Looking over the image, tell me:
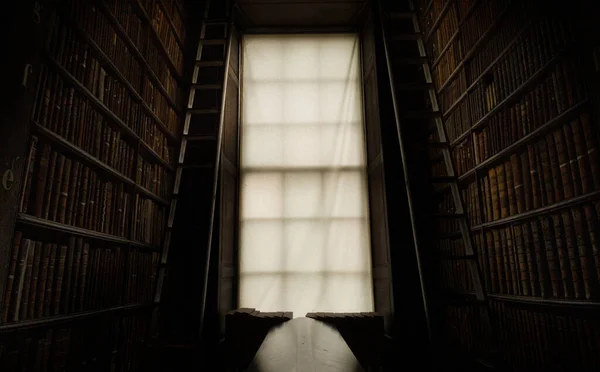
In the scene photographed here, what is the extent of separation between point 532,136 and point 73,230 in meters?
2.44

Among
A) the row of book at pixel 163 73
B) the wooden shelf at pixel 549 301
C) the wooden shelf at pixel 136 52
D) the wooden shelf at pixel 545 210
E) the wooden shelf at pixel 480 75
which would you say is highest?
the row of book at pixel 163 73

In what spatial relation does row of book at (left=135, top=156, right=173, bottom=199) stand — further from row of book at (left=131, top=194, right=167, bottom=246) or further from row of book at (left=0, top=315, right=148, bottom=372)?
row of book at (left=0, top=315, right=148, bottom=372)

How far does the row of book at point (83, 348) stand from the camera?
4.99 feet

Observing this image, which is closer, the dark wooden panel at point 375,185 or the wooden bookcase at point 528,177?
the wooden bookcase at point 528,177

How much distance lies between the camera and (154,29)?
2916 millimetres

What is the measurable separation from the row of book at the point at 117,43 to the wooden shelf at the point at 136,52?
13 millimetres

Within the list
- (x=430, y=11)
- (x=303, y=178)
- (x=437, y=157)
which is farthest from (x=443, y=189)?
(x=430, y=11)

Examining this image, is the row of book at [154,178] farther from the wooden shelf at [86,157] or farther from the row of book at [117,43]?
the row of book at [117,43]

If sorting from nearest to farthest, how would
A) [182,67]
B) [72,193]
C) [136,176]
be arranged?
[72,193]
[136,176]
[182,67]

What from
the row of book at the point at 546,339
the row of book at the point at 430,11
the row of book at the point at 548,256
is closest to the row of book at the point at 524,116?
the row of book at the point at 548,256

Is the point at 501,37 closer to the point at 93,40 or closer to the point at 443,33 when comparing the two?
the point at 443,33

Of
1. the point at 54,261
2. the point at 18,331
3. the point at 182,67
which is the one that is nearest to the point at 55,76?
the point at 54,261

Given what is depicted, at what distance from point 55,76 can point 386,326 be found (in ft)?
9.93

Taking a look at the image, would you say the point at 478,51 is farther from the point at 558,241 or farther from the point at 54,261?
the point at 54,261
